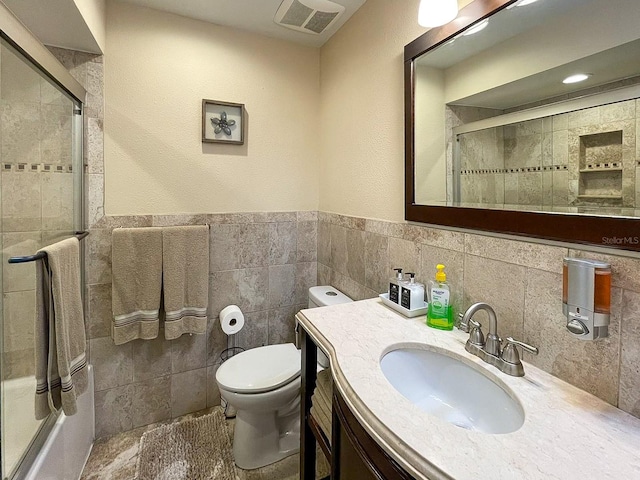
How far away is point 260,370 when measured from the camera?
1.73 meters

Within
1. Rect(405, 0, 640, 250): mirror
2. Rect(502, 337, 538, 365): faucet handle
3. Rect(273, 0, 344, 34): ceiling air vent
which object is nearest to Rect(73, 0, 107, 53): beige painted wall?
Rect(273, 0, 344, 34): ceiling air vent

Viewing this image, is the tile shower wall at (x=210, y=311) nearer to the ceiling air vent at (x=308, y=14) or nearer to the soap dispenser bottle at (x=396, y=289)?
the soap dispenser bottle at (x=396, y=289)

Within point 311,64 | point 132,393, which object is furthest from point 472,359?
point 311,64

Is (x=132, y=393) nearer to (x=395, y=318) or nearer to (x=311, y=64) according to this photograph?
(x=395, y=318)

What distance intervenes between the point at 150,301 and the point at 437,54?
1.81m

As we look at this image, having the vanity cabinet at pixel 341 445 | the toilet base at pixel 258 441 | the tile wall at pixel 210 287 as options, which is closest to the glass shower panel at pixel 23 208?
the tile wall at pixel 210 287

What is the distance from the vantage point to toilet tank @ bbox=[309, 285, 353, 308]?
6.19 feet

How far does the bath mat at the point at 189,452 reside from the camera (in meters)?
1.61

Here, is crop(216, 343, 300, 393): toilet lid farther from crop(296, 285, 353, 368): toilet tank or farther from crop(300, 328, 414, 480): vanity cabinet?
crop(300, 328, 414, 480): vanity cabinet

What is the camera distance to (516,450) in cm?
61

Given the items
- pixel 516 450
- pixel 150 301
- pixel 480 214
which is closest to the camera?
pixel 516 450

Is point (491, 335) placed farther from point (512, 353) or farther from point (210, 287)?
point (210, 287)

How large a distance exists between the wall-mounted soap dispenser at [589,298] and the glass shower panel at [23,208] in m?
1.70

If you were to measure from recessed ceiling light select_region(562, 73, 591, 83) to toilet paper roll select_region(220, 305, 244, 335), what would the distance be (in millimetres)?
1814
